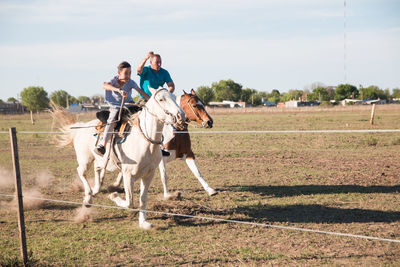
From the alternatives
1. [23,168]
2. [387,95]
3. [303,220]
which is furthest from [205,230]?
[387,95]

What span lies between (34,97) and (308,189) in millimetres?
88868

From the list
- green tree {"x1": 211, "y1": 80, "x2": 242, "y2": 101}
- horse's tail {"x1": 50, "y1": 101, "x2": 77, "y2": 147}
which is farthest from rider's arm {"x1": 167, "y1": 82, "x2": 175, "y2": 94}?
green tree {"x1": 211, "y1": 80, "x2": 242, "y2": 101}

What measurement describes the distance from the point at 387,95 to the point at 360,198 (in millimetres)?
151136

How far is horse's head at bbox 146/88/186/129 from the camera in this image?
498 cm

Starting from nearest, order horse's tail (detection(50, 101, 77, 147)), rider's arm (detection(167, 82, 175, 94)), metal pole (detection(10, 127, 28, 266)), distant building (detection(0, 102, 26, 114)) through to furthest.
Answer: metal pole (detection(10, 127, 28, 266)) → rider's arm (detection(167, 82, 175, 94)) → horse's tail (detection(50, 101, 77, 147)) → distant building (detection(0, 102, 26, 114))

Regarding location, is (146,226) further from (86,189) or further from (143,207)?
(86,189)

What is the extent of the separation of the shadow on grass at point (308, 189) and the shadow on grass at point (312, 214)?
43.1 inches

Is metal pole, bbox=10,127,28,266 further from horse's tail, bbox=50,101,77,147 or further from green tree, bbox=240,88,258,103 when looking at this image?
green tree, bbox=240,88,258,103

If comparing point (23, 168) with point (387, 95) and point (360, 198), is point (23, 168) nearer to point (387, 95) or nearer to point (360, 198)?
point (360, 198)

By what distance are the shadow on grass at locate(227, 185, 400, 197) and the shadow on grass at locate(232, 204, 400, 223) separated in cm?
109

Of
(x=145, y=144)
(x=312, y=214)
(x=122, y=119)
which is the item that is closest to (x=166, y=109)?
(x=145, y=144)

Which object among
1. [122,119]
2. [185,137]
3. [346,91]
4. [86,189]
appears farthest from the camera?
[346,91]

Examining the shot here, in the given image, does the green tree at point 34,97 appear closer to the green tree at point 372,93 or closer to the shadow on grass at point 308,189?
the shadow on grass at point 308,189

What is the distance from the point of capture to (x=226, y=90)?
135 meters
